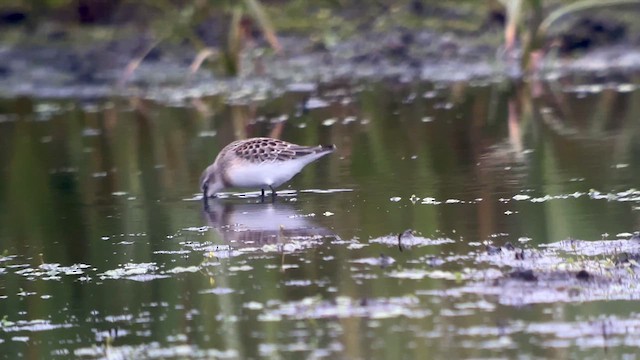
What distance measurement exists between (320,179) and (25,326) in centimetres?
503

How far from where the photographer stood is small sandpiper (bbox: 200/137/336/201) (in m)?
11.1

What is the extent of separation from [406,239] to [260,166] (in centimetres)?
280

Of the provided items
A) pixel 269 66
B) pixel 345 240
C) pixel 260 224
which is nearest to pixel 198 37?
pixel 269 66

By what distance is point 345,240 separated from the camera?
28.8 feet

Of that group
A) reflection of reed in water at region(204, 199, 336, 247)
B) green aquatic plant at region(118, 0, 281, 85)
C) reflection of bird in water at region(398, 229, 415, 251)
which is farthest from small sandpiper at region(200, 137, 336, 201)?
green aquatic plant at region(118, 0, 281, 85)

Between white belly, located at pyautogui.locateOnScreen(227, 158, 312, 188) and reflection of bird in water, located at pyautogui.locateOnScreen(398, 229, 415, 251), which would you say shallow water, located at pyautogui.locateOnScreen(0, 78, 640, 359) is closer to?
reflection of bird in water, located at pyautogui.locateOnScreen(398, 229, 415, 251)

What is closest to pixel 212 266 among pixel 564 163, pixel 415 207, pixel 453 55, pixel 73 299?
pixel 73 299

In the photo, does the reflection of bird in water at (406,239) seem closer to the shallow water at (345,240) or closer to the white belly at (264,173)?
the shallow water at (345,240)

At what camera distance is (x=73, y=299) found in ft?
25.3

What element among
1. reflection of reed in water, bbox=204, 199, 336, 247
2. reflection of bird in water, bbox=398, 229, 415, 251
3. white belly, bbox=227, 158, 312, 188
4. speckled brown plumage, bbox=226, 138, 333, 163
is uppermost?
speckled brown plumage, bbox=226, 138, 333, 163

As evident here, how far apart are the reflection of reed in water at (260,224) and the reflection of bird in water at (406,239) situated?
0.57m

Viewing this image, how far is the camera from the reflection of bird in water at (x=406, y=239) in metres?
8.41

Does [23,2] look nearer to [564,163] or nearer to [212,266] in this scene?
[564,163]

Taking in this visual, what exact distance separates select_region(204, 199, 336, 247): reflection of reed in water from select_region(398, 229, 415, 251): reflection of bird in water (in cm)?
57
